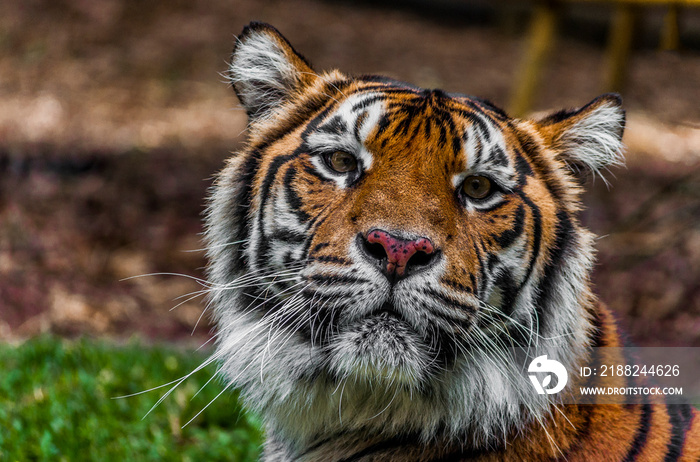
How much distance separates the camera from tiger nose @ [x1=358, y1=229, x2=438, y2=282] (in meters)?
1.94

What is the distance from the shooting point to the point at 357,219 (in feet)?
6.84

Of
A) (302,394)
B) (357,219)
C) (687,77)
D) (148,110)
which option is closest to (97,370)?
(302,394)

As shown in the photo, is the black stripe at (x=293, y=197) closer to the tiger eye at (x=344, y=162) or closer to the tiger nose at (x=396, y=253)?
the tiger eye at (x=344, y=162)

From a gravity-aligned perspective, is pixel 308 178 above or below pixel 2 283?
above

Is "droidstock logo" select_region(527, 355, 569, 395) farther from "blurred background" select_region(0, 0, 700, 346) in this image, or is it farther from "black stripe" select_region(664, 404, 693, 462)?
"blurred background" select_region(0, 0, 700, 346)

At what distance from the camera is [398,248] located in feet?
6.36

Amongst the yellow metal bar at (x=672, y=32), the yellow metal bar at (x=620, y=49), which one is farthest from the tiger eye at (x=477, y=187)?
the yellow metal bar at (x=620, y=49)

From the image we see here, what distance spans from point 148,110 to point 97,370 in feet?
19.6

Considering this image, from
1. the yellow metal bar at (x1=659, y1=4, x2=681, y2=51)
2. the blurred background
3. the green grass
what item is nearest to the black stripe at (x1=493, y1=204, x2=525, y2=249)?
the blurred background

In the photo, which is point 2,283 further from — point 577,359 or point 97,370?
point 577,359

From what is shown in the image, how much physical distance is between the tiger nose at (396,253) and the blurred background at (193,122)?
95 cm

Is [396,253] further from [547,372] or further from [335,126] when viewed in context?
[547,372]

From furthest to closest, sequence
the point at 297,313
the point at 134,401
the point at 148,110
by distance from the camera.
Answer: the point at 148,110
the point at 134,401
the point at 297,313

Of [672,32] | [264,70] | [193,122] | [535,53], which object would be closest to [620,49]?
[535,53]
